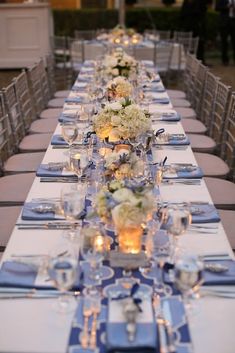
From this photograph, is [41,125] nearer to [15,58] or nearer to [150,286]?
[150,286]

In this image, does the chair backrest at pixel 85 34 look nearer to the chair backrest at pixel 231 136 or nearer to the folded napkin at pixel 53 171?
the chair backrest at pixel 231 136

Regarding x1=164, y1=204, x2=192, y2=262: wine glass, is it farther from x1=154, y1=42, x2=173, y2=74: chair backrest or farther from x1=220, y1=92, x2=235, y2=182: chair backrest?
x1=154, y1=42, x2=173, y2=74: chair backrest

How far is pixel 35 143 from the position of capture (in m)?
4.08

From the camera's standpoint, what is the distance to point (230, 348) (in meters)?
1.50

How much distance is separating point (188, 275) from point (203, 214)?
2.39 feet

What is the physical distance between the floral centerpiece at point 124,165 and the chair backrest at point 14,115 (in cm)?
172

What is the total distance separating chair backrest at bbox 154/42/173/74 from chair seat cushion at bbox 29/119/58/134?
12.0 ft

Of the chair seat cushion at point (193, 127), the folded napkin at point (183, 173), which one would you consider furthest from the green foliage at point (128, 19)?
the folded napkin at point (183, 173)

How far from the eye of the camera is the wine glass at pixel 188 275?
61.4 inches

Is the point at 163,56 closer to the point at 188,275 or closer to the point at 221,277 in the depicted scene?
the point at 221,277

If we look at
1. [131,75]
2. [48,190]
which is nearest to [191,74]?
[131,75]

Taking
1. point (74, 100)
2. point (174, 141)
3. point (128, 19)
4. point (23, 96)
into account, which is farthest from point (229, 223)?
point (128, 19)

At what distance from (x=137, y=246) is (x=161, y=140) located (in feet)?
4.99

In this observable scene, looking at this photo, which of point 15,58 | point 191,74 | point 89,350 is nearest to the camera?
point 89,350
